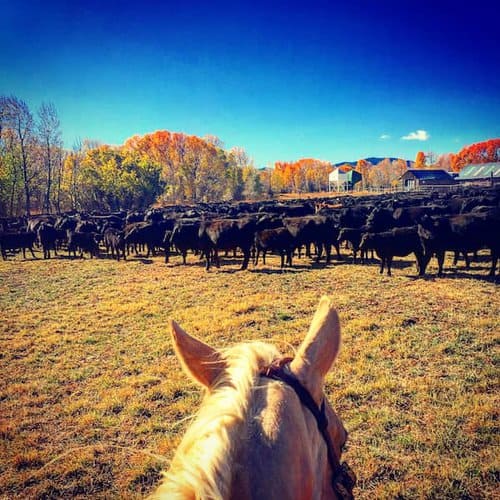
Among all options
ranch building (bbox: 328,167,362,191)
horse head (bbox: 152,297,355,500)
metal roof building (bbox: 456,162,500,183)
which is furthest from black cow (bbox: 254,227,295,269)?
ranch building (bbox: 328,167,362,191)

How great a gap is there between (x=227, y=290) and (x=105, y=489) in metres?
7.33

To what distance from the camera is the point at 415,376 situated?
490cm

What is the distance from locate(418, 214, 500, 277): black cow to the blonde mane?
11081mm

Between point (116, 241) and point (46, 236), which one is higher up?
point (46, 236)

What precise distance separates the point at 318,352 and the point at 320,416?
24 cm

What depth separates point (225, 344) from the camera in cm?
634

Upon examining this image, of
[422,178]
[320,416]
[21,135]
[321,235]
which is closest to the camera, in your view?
[320,416]

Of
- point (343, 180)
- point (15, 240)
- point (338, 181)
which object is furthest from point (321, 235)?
point (338, 181)

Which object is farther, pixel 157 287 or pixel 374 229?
pixel 374 229

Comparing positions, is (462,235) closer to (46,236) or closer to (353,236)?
(353,236)

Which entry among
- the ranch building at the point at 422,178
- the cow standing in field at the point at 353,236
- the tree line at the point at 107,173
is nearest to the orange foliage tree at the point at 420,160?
the ranch building at the point at 422,178

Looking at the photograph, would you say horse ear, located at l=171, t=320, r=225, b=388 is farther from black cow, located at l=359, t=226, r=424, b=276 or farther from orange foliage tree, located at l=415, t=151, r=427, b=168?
orange foliage tree, located at l=415, t=151, r=427, b=168

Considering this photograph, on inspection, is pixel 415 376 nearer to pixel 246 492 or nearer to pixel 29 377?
pixel 246 492

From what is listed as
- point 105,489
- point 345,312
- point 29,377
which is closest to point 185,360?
point 105,489
